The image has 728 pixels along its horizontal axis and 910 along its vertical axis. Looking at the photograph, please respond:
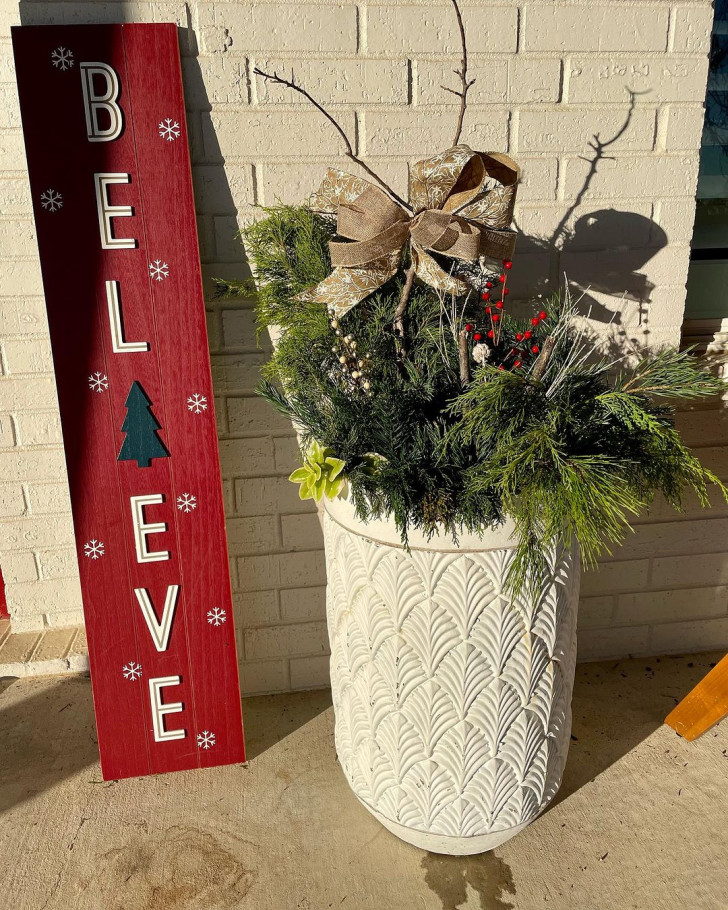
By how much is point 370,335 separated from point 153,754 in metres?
1.32

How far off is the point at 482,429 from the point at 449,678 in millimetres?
545

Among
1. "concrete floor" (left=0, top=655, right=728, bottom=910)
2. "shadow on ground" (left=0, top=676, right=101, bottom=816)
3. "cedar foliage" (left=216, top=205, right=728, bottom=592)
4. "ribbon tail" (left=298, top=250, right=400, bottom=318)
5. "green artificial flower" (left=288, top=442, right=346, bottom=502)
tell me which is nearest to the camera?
"cedar foliage" (left=216, top=205, right=728, bottom=592)

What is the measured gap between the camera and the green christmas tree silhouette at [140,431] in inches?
72.9

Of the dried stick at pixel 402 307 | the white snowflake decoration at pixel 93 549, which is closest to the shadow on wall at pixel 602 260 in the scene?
the dried stick at pixel 402 307

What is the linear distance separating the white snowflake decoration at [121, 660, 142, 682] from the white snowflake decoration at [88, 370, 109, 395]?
29.4 inches

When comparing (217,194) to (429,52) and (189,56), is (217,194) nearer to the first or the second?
(189,56)

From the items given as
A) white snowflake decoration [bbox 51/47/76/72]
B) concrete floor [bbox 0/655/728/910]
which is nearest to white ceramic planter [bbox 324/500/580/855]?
concrete floor [bbox 0/655/728/910]

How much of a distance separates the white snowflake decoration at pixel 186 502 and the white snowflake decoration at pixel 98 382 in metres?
0.34

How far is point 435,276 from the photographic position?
149 centimetres

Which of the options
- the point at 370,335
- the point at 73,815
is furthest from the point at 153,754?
the point at 370,335

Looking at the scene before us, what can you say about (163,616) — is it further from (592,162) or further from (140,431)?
(592,162)

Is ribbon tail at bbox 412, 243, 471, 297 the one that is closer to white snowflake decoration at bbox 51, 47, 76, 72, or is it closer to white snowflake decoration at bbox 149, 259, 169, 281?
white snowflake decoration at bbox 149, 259, 169, 281

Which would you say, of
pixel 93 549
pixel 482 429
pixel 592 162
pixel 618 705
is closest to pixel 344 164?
pixel 592 162

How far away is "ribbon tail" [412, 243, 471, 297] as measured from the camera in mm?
1472
